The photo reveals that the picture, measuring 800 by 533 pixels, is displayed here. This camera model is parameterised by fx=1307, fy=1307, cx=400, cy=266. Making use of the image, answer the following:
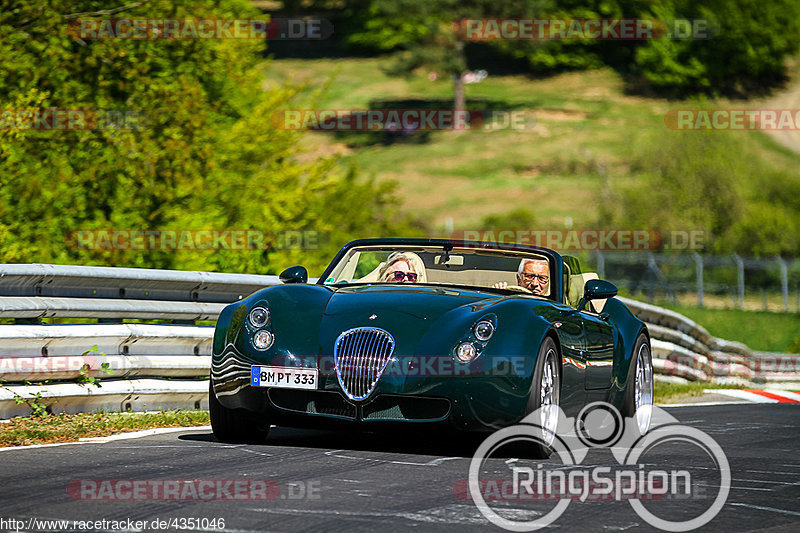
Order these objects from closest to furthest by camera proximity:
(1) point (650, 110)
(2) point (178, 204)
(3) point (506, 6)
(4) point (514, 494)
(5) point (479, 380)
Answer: (4) point (514, 494)
(5) point (479, 380)
(2) point (178, 204)
(3) point (506, 6)
(1) point (650, 110)

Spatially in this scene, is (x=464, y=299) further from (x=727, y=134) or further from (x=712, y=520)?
(x=727, y=134)

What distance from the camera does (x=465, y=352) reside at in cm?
736

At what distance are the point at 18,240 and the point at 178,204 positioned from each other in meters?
3.00

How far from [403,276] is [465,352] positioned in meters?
1.66

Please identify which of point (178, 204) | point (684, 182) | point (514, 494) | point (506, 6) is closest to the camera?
point (514, 494)

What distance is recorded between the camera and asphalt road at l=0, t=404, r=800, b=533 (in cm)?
534

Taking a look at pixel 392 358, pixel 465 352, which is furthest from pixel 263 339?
pixel 465 352

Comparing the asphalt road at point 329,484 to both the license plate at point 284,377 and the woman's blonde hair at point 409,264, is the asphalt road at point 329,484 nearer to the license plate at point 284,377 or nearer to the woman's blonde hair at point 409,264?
the license plate at point 284,377

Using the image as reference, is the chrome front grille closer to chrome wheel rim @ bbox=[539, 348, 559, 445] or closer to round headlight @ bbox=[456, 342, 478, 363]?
round headlight @ bbox=[456, 342, 478, 363]

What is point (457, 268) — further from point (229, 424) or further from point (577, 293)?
point (229, 424)

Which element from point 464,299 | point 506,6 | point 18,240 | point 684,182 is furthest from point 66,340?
point 506,6

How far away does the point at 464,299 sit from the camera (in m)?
7.89

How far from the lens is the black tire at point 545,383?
24.5ft

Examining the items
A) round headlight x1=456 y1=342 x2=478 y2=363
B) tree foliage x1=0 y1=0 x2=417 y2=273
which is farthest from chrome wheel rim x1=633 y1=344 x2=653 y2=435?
tree foliage x1=0 y1=0 x2=417 y2=273
